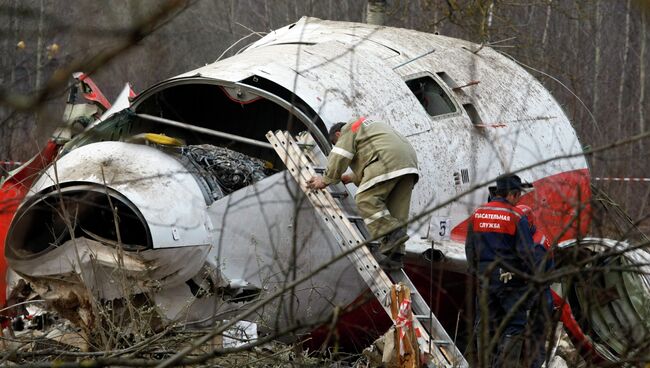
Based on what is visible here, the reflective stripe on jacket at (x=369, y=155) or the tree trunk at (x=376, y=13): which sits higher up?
the tree trunk at (x=376, y=13)

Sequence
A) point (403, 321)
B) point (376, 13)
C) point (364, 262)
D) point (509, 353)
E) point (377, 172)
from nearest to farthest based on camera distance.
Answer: point (509, 353) → point (403, 321) → point (364, 262) → point (377, 172) → point (376, 13)

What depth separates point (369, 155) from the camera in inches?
320

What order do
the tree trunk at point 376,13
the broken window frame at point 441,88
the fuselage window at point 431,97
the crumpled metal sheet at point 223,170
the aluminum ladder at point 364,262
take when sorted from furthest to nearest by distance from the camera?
the tree trunk at point 376,13 → the fuselage window at point 431,97 → the broken window frame at point 441,88 → the crumpled metal sheet at point 223,170 → the aluminum ladder at point 364,262

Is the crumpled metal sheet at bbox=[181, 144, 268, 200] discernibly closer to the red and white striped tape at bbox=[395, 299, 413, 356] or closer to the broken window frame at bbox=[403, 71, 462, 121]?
the red and white striped tape at bbox=[395, 299, 413, 356]

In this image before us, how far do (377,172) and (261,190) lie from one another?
0.90 metres

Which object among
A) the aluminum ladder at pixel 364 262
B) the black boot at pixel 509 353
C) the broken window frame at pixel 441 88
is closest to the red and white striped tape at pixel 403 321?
the aluminum ladder at pixel 364 262

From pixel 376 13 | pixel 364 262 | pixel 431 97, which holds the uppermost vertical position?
pixel 376 13

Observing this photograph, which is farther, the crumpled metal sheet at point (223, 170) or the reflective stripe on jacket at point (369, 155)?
the crumpled metal sheet at point (223, 170)

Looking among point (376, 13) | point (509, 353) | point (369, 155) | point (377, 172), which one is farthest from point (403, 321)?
point (376, 13)

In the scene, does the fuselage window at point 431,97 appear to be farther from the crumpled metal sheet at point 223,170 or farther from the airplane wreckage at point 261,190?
the crumpled metal sheet at point 223,170

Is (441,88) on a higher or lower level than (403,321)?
higher

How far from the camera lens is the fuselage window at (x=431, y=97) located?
943cm

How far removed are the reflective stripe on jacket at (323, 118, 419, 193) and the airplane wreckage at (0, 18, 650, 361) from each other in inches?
10.8

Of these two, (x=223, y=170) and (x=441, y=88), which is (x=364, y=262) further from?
(x=441, y=88)
